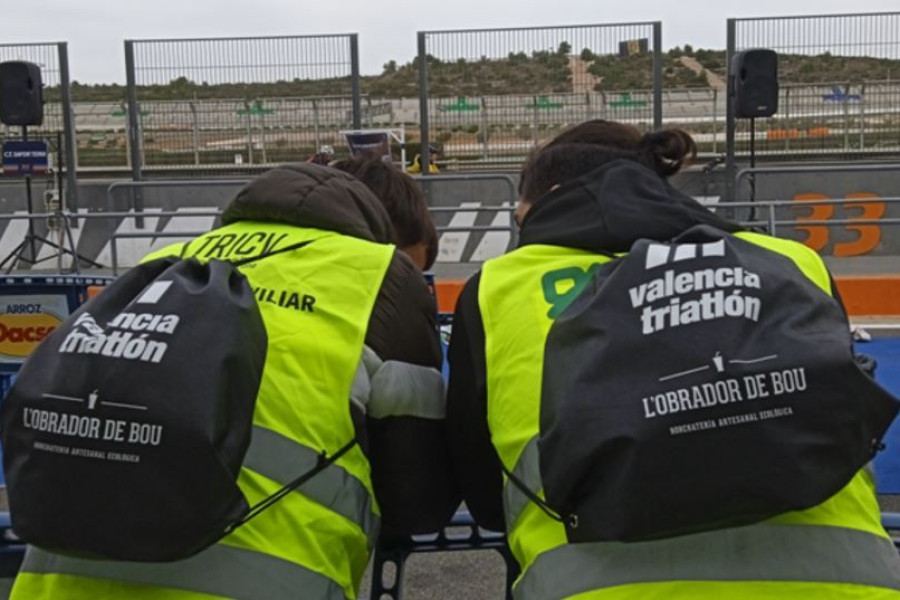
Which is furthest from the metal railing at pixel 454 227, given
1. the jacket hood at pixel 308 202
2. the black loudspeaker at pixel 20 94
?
the jacket hood at pixel 308 202

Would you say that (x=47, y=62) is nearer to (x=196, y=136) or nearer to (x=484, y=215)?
(x=196, y=136)

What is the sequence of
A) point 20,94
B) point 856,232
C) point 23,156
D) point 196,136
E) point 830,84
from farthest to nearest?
1. point 196,136
2. point 830,84
3. point 856,232
4. point 20,94
5. point 23,156

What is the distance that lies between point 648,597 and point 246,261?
3.33 feet

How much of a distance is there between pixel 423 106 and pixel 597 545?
11744mm

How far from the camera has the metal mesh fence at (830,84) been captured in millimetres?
12758

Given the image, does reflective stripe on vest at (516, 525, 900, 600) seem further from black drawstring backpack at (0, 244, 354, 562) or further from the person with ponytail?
black drawstring backpack at (0, 244, 354, 562)

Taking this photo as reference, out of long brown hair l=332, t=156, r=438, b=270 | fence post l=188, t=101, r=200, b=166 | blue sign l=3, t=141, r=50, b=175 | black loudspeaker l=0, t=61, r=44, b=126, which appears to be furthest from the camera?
fence post l=188, t=101, r=200, b=166

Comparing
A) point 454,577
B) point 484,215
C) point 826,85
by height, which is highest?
point 826,85

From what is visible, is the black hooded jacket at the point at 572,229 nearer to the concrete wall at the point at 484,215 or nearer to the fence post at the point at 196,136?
the concrete wall at the point at 484,215

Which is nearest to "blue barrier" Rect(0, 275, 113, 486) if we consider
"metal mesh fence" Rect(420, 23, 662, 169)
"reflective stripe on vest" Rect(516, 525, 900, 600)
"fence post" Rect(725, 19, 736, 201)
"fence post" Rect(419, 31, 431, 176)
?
"reflective stripe on vest" Rect(516, 525, 900, 600)

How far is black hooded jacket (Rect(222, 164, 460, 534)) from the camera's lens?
2242 millimetres

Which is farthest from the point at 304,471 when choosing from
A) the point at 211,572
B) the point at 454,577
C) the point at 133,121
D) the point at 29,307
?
the point at 133,121

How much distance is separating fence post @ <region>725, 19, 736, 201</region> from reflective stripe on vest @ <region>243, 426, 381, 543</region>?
10.9m

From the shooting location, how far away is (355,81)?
43.4ft
